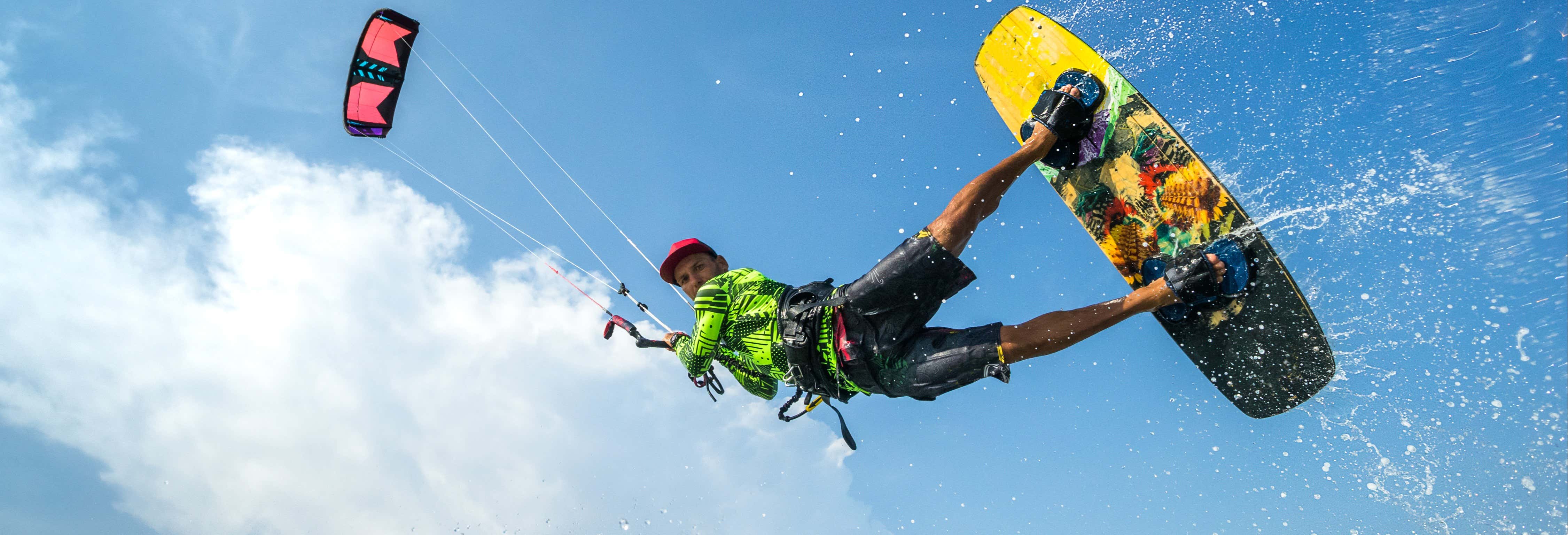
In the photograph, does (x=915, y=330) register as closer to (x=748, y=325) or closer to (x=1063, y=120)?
(x=748, y=325)

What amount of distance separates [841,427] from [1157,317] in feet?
7.00

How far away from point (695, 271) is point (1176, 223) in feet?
10.0

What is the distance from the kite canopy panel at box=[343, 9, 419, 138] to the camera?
865cm

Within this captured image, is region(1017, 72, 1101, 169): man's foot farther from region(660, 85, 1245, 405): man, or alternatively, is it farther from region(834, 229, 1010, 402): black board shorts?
region(834, 229, 1010, 402): black board shorts

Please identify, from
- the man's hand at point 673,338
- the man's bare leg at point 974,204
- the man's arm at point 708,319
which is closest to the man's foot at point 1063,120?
the man's bare leg at point 974,204

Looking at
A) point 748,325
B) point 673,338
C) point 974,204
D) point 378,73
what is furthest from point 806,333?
point 378,73

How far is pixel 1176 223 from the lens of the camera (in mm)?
5211

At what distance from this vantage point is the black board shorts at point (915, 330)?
14.3ft

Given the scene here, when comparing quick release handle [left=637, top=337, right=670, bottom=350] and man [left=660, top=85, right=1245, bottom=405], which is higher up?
quick release handle [left=637, top=337, right=670, bottom=350]

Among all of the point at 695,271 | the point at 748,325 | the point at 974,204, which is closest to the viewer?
the point at 974,204

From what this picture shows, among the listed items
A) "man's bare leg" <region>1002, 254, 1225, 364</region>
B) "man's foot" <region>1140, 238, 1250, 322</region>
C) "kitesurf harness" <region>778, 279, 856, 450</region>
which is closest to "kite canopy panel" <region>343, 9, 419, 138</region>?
"kitesurf harness" <region>778, 279, 856, 450</region>

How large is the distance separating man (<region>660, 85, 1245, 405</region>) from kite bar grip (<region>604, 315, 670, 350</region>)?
3.64 ft

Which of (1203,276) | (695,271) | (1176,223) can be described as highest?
(695,271)

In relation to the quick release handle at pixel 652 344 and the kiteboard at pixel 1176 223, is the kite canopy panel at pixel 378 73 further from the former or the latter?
the kiteboard at pixel 1176 223
